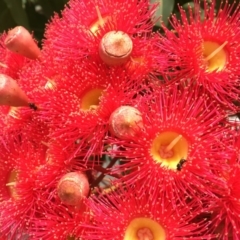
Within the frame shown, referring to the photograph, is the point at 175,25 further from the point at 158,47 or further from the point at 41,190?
the point at 41,190

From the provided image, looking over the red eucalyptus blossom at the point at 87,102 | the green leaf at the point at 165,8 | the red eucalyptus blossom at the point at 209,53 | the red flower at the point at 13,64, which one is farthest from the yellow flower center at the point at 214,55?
the red flower at the point at 13,64

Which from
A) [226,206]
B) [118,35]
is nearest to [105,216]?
[226,206]

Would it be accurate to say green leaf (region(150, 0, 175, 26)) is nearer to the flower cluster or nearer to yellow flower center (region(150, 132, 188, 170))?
the flower cluster

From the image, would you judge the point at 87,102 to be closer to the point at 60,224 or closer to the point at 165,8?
the point at 60,224

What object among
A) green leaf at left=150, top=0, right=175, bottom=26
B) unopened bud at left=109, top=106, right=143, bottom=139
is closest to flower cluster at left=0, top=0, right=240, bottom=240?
unopened bud at left=109, top=106, right=143, bottom=139

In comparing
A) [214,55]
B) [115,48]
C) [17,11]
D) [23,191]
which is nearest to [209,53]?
[214,55]

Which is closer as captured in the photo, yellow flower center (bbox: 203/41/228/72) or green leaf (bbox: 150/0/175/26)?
yellow flower center (bbox: 203/41/228/72)

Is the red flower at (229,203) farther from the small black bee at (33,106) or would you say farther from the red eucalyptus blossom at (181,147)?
the small black bee at (33,106)
